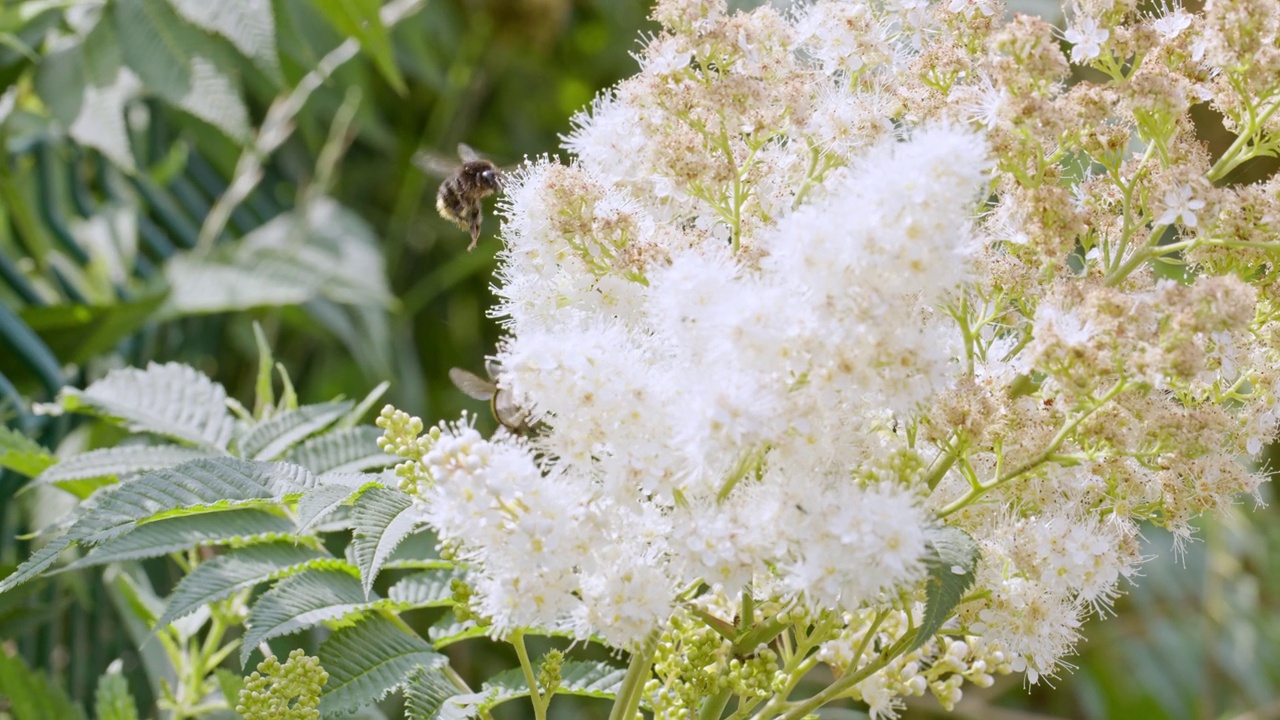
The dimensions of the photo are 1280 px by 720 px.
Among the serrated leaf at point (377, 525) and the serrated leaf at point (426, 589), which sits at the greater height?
the serrated leaf at point (377, 525)

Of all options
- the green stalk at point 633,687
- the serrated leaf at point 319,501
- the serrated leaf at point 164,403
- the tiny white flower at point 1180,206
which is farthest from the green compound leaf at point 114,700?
the tiny white flower at point 1180,206

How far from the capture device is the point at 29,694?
5.00 ft

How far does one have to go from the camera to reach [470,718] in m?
1.15

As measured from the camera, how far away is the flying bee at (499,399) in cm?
121

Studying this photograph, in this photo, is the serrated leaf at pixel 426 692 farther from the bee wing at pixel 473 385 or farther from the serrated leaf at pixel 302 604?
the bee wing at pixel 473 385

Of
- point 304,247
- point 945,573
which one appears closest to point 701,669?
point 945,573

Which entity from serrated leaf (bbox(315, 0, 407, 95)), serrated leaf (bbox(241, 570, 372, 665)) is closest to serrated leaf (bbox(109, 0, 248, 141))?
serrated leaf (bbox(315, 0, 407, 95))

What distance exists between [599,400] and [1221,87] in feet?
2.25

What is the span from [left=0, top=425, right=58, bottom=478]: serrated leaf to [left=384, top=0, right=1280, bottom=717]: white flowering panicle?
1.94 feet

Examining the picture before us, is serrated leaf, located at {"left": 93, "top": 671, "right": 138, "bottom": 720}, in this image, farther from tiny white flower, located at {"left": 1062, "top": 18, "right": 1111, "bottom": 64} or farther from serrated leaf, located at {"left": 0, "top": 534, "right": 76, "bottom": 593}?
tiny white flower, located at {"left": 1062, "top": 18, "right": 1111, "bottom": 64}

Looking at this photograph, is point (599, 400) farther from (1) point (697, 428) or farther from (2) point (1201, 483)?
(2) point (1201, 483)

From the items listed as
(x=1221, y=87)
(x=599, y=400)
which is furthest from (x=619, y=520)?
(x=1221, y=87)

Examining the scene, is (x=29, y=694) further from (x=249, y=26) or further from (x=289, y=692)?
(x=249, y=26)

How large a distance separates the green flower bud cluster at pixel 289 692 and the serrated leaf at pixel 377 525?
→ 0.36 feet
